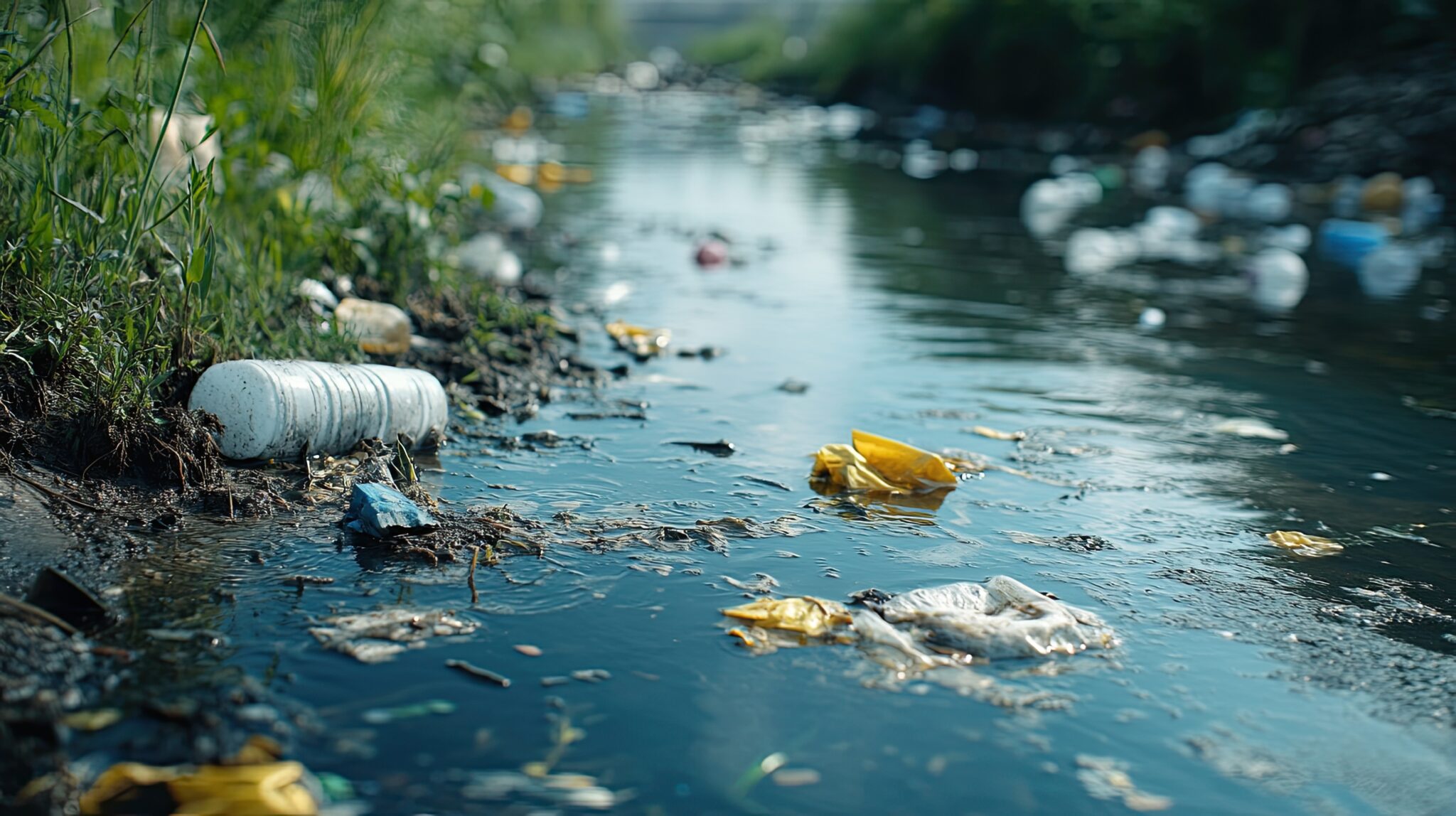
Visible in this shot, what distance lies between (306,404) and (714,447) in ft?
4.69

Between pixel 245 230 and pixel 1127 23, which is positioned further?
pixel 1127 23

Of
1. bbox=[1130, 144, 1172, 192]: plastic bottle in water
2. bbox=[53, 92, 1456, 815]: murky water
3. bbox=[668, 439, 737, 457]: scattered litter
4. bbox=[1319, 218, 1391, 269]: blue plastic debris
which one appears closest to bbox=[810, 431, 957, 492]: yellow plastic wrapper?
bbox=[53, 92, 1456, 815]: murky water

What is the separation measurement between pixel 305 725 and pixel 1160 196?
1343 centimetres

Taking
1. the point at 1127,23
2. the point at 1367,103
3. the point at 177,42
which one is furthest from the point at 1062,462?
the point at 1127,23

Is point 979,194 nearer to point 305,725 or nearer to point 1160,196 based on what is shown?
point 1160,196

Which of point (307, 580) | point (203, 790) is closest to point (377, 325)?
point (307, 580)

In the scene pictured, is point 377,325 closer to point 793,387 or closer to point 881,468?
point 793,387

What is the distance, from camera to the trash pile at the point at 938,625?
2.94 metres

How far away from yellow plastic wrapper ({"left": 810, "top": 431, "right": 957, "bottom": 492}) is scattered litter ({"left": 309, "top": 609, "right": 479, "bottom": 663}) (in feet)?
5.18

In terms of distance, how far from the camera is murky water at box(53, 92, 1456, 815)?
2482 mm

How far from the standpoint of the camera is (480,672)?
2723 millimetres

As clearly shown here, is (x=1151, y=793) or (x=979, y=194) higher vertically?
(x=979, y=194)

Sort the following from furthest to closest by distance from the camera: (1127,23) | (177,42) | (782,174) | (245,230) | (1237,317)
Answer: (1127,23) < (782,174) < (1237,317) < (177,42) < (245,230)

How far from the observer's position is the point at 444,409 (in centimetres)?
436
